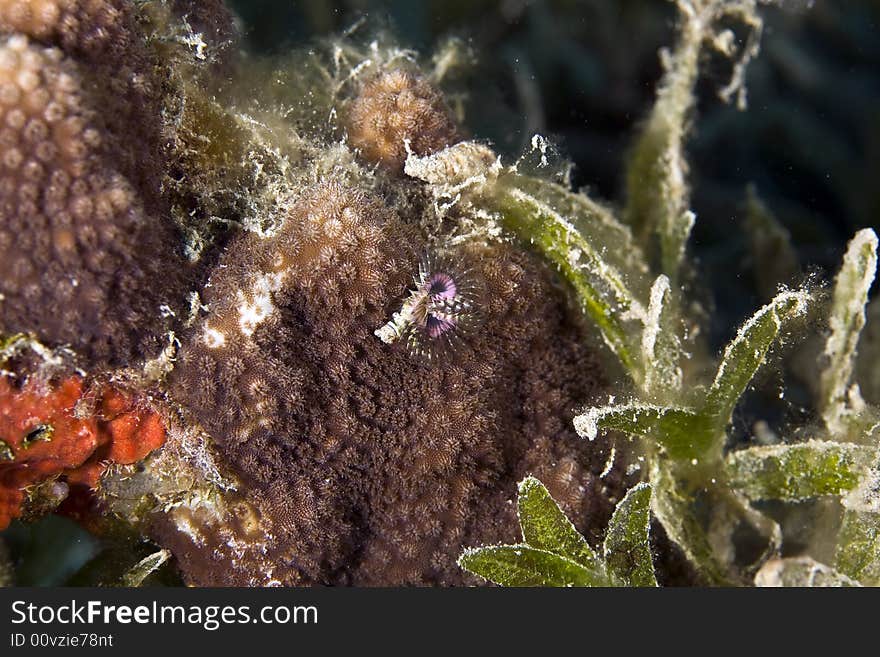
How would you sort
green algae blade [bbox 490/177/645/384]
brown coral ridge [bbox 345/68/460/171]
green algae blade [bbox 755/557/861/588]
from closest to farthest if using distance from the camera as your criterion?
1. green algae blade [bbox 755/557/861/588]
2. brown coral ridge [bbox 345/68/460/171]
3. green algae blade [bbox 490/177/645/384]

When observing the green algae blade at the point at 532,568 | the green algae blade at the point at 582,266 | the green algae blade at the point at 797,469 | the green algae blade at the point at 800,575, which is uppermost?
the green algae blade at the point at 582,266

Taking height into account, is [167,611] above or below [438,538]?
below

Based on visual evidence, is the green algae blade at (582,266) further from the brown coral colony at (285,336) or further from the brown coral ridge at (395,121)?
the brown coral ridge at (395,121)

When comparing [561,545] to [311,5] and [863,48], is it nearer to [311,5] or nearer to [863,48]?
[311,5]

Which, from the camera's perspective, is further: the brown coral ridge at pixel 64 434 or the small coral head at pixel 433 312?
the small coral head at pixel 433 312

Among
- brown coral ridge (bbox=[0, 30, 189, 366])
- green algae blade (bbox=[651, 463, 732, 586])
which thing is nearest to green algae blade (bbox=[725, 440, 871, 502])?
green algae blade (bbox=[651, 463, 732, 586])

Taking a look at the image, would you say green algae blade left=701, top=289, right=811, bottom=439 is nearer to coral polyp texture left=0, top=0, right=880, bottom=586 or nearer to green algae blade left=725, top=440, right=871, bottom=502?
coral polyp texture left=0, top=0, right=880, bottom=586

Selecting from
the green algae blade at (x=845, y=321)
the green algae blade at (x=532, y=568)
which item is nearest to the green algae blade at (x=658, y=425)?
the green algae blade at (x=532, y=568)

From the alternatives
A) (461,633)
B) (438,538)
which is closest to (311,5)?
(438,538)

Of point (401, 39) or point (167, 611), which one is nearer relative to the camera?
point (167, 611)
